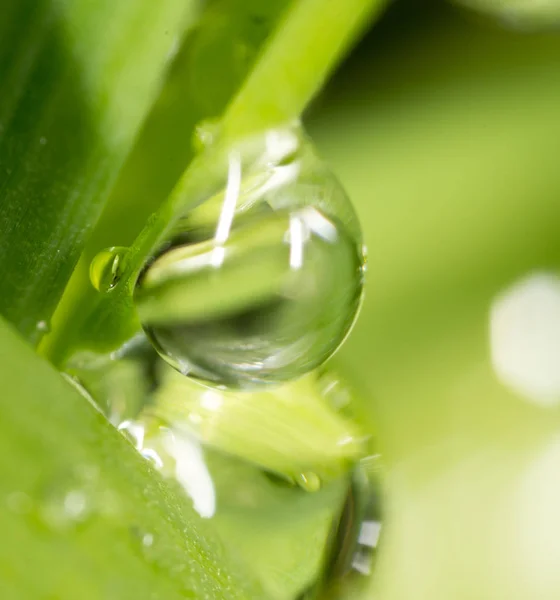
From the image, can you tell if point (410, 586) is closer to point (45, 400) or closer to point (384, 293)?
point (384, 293)

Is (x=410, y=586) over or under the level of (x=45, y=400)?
under

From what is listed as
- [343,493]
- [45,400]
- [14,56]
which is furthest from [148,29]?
[343,493]

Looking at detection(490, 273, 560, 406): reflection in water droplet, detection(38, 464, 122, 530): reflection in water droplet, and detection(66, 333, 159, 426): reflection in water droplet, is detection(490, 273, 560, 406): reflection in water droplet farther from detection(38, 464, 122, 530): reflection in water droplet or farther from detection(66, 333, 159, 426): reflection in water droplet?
detection(38, 464, 122, 530): reflection in water droplet

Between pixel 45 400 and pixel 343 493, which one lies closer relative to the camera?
pixel 45 400

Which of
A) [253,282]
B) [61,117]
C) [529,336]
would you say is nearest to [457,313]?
[529,336]

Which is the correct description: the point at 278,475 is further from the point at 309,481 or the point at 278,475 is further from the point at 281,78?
the point at 281,78

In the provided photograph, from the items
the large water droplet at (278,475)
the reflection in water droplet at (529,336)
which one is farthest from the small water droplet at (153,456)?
the reflection in water droplet at (529,336)
